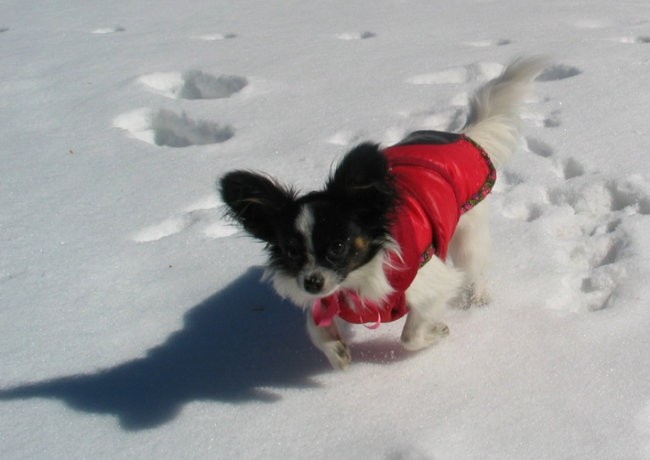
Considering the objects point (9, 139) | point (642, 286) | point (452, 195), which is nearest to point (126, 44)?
point (9, 139)

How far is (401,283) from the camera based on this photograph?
231 cm

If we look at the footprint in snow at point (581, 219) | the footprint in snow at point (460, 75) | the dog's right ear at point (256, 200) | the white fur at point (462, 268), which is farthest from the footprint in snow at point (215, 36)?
the dog's right ear at point (256, 200)

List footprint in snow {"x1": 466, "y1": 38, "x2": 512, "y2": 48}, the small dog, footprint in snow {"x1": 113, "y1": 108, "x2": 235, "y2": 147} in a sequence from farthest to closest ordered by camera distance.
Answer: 1. footprint in snow {"x1": 466, "y1": 38, "x2": 512, "y2": 48}
2. footprint in snow {"x1": 113, "y1": 108, "x2": 235, "y2": 147}
3. the small dog

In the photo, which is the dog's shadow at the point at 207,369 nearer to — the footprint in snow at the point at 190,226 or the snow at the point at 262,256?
the snow at the point at 262,256

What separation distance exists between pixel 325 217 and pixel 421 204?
0.42m

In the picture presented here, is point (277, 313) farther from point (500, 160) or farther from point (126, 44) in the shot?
point (126, 44)

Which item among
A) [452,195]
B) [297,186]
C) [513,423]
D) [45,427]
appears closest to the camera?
[513,423]

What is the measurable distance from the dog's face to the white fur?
0.09 metres

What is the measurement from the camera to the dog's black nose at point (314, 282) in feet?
7.07

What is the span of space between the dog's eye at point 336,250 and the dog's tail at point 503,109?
41.0 inches

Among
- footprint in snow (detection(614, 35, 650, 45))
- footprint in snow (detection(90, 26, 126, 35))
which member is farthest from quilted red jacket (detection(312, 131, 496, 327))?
footprint in snow (detection(90, 26, 126, 35))

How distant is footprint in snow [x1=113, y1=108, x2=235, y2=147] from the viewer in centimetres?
437

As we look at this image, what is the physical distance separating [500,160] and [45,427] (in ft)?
6.63

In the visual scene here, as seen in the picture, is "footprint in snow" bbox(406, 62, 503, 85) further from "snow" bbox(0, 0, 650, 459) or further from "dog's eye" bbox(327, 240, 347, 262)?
"dog's eye" bbox(327, 240, 347, 262)
